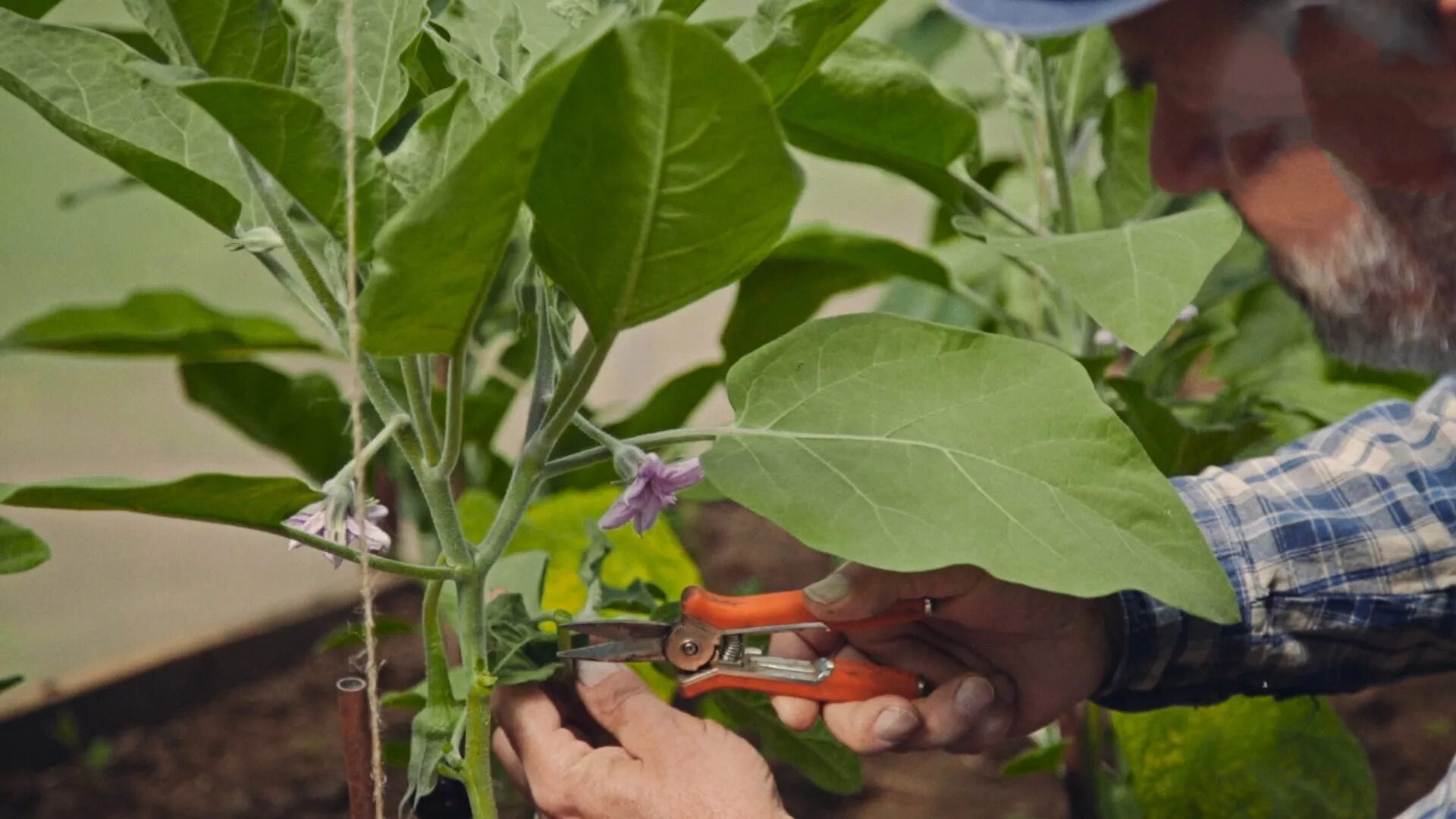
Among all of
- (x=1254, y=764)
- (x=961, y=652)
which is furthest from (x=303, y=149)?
(x=1254, y=764)

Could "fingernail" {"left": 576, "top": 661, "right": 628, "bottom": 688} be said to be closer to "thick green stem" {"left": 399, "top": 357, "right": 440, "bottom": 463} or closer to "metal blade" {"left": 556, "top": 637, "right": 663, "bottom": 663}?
"metal blade" {"left": 556, "top": 637, "right": 663, "bottom": 663}

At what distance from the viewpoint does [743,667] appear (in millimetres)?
651

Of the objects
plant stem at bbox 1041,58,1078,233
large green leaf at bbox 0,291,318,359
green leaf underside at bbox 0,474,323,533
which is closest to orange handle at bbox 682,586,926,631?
green leaf underside at bbox 0,474,323,533

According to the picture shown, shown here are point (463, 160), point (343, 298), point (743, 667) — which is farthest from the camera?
point (743, 667)

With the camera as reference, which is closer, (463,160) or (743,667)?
(463,160)

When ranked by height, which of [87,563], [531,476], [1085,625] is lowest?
[87,563]

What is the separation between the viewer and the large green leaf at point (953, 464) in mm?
490

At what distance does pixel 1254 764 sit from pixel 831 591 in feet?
1.27

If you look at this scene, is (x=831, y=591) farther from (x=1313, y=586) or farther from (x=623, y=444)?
(x=1313, y=586)

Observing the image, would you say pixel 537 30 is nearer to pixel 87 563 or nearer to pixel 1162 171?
pixel 1162 171

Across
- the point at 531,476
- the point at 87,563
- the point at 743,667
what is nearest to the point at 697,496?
the point at 743,667

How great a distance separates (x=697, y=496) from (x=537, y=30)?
334 millimetres

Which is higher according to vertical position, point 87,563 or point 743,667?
Result: point 743,667

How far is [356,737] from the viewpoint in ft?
1.87
